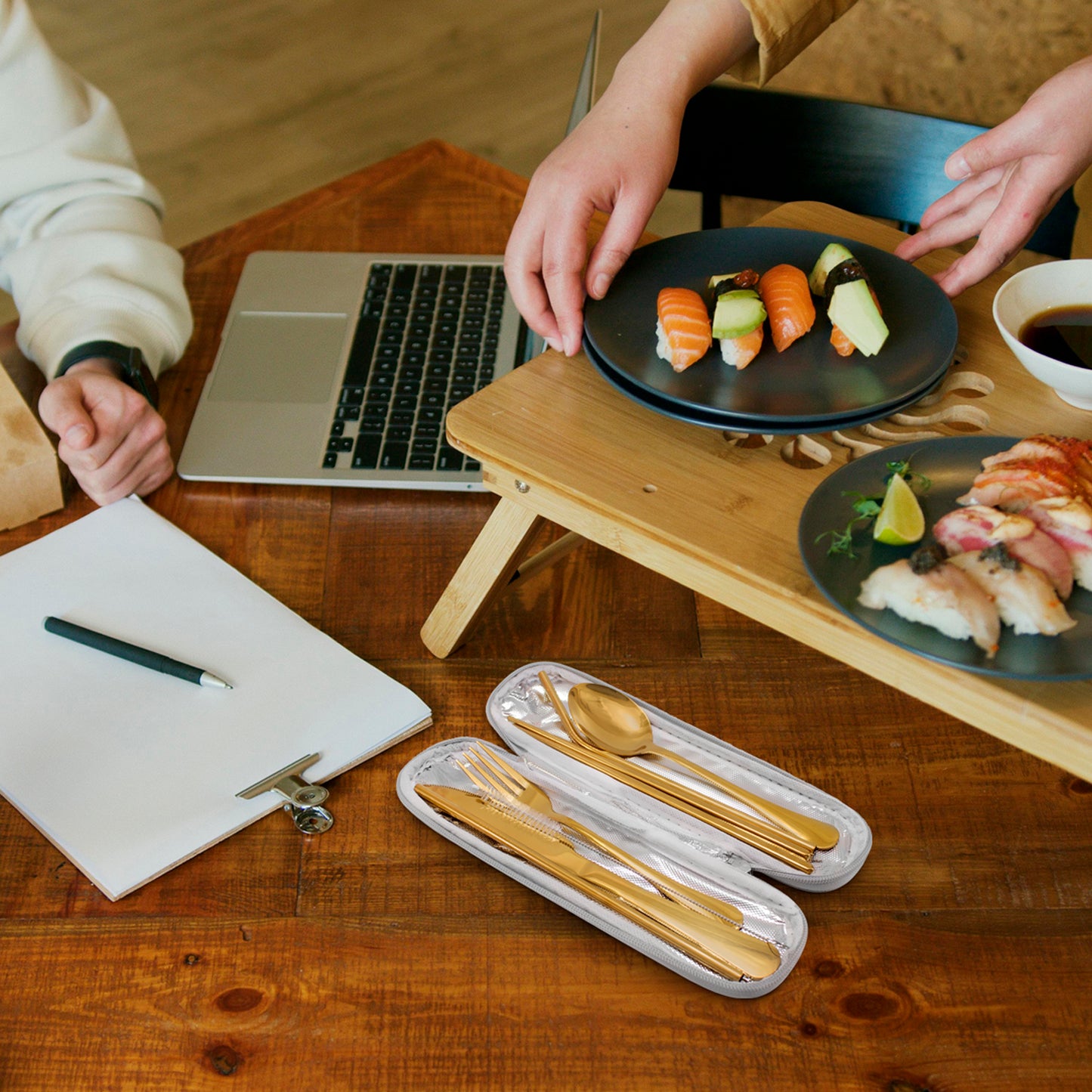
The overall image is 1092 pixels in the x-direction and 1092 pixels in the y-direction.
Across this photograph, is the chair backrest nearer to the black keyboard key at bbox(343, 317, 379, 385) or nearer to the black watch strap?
the black keyboard key at bbox(343, 317, 379, 385)

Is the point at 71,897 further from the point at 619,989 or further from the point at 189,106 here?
the point at 189,106

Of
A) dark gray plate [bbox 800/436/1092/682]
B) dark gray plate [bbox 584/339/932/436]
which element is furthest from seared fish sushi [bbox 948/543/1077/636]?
→ dark gray plate [bbox 584/339/932/436]

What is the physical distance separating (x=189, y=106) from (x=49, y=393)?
2778 mm

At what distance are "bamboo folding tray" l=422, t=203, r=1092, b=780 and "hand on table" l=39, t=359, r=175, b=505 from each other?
325mm

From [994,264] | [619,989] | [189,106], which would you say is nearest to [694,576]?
[619,989]

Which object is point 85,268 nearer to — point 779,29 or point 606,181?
point 606,181

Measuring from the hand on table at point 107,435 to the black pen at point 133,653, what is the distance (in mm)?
166

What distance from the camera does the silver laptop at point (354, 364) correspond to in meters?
1.00

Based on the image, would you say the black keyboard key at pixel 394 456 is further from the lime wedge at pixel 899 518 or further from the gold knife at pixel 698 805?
the lime wedge at pixel 899 518

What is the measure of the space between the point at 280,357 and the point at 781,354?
→ 551mm

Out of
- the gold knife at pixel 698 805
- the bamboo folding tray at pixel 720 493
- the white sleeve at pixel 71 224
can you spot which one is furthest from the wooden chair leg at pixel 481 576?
the white sleeve at pixel 71 224

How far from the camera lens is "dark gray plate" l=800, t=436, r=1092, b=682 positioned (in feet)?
1.90

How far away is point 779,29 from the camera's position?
3.13ft

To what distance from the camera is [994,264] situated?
34.3 inches
